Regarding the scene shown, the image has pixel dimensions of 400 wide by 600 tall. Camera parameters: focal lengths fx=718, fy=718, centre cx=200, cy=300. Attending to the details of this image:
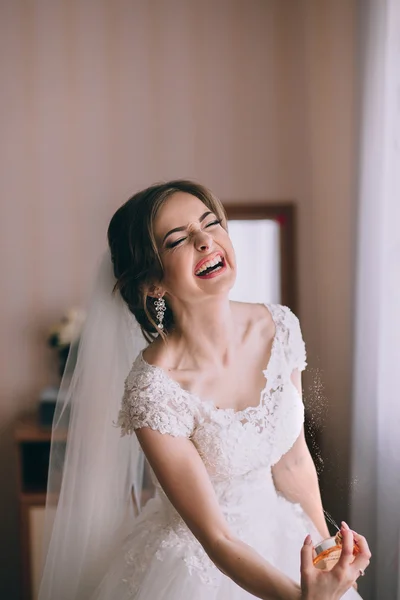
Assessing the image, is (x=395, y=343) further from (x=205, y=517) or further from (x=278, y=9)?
(x=278, y=9)

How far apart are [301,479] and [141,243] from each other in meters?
0.62

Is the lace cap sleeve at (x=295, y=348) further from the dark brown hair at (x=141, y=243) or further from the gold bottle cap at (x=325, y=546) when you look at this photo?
the gold bottle cap at (x=325, y=546)

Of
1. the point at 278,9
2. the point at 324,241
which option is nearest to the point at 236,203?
the point at 324,241

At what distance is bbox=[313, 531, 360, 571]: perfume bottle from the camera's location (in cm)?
110

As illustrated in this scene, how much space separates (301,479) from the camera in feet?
5.13

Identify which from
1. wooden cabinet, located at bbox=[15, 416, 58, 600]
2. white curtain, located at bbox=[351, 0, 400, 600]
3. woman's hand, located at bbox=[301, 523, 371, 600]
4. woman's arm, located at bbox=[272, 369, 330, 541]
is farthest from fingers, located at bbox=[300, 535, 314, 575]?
wooden cabinet, located at bbox=[15, 416, 58, 600]

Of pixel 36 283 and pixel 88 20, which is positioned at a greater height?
pixel 88 20

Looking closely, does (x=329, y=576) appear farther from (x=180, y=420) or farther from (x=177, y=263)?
(x=177, y=263)

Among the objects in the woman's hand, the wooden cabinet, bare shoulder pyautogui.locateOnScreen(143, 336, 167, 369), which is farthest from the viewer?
the wooden cabinet

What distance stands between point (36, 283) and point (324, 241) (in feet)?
3.66

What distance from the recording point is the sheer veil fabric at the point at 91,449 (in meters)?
1.65

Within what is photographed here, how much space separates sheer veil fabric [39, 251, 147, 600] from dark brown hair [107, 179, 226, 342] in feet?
0.42

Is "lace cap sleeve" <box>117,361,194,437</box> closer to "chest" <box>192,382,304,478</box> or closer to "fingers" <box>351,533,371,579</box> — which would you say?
"chest" <box>192,382,304,478</box>

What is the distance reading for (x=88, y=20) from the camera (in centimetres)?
275
